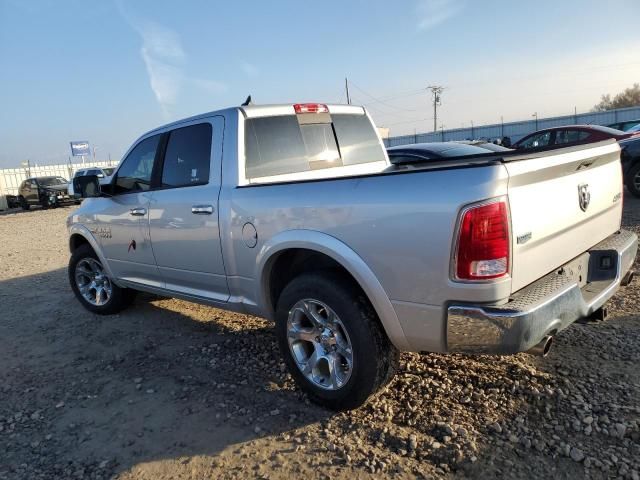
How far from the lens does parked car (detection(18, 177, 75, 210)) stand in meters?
23.0

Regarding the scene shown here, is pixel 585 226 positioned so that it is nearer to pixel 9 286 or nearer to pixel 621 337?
pixel 621 337

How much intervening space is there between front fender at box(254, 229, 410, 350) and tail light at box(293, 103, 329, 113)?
1429mm

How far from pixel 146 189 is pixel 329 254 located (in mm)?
2325

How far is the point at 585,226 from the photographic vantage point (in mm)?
2980

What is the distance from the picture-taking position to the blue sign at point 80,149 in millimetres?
48906

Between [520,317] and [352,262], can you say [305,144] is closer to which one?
[352,262]

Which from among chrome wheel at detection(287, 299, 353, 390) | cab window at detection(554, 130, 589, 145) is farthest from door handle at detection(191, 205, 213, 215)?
cab window at detection(554, 130, 589, 145)

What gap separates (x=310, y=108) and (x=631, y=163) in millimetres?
8179

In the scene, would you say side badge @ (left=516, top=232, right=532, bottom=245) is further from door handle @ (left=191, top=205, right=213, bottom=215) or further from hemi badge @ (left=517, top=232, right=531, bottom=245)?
door handle @ (left=191, top=205, right=213, bottom=215)

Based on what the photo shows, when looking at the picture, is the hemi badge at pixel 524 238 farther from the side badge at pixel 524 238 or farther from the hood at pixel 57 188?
the hood at pixel 57 188

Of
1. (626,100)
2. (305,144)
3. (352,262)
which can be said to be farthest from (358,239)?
(626,100)

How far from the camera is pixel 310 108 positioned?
421 centimetres

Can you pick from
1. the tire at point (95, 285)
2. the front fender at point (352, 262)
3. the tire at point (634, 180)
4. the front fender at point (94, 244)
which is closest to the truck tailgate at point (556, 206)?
the front fender at point (352, 262)

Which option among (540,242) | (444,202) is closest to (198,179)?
(444,202)
